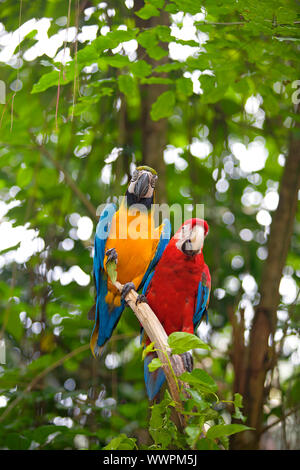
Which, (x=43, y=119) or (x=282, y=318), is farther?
(x=282, y=318)

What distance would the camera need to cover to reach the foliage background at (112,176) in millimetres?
1305

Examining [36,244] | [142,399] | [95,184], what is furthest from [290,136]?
[142,399]

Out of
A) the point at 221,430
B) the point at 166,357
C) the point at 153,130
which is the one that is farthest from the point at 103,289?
the point at 153,130

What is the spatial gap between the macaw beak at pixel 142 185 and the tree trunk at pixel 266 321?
1.92 feet

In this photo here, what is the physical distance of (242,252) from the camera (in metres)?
1.92

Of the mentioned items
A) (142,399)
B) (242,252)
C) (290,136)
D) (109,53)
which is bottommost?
(142,399)

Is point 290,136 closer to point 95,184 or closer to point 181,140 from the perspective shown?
point 181,140

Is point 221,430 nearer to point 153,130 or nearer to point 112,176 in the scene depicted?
point 112,176

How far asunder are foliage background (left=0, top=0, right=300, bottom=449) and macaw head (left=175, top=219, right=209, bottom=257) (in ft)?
1.50

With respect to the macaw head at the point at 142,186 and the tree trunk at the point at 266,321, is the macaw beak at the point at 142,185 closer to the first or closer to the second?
the macaw head at the point at 142,186

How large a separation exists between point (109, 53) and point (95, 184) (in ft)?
1.77

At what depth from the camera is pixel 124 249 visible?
1081 mm

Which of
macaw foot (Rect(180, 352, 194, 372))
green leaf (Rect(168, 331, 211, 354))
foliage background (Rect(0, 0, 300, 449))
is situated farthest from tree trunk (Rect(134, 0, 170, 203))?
green leaf (Rect(168, 331, 211, 354))

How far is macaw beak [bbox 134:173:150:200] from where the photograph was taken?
3.35 ft
